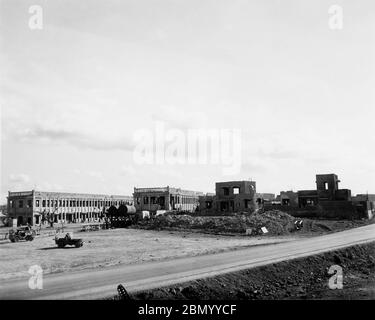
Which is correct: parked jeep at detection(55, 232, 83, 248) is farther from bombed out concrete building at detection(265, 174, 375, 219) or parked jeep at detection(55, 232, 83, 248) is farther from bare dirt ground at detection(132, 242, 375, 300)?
bombed out concrete building at detection(265, 174, 375, 219)

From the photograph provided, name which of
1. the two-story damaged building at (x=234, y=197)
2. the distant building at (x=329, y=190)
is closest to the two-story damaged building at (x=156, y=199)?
the two-story damaged building at (x=234, y=197)

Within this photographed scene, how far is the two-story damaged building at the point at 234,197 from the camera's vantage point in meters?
76.4

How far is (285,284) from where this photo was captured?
24.2m

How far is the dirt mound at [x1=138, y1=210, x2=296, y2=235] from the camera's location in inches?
2111

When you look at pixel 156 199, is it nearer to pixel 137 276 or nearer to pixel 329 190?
pixel 329 190

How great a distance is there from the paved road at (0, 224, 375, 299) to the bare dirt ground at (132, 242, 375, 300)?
2.70ft

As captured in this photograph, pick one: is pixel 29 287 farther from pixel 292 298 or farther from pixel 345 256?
pixel 345 256

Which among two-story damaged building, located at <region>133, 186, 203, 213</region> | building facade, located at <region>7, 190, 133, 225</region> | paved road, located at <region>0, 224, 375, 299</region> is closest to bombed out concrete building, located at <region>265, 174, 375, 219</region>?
two-story damaged building, located at <region>133, 186, 203, 213</region>

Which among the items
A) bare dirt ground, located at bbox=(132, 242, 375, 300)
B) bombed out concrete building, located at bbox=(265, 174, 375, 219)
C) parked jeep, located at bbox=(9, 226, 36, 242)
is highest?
bombed out concrete building, located at bbox=(265, 174, 375, 219)

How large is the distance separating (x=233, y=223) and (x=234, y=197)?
22.1m

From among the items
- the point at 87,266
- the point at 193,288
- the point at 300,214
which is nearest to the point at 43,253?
the point at 87,266

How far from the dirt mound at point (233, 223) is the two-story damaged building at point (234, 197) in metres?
12.3

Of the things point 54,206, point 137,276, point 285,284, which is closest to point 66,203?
point 54,206

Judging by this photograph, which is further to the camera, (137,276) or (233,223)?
(233,223)
